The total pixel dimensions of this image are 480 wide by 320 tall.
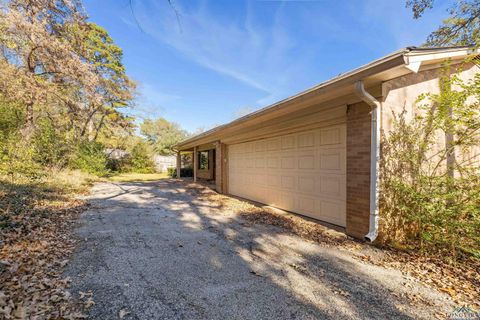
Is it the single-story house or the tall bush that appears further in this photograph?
the single-story house

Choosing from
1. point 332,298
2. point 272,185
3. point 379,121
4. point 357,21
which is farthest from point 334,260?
point 357,21

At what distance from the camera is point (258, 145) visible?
8.05 m

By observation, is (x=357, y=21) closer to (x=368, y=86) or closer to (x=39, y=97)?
(x=368, y=86)

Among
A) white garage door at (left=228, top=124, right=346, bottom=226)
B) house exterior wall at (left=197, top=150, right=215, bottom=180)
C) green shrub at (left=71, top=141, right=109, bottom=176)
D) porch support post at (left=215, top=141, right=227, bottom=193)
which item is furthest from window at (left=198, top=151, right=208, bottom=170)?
white garage door at (left=228, top=124, right=346, bottom=226)

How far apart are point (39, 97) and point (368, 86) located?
12.4 meters

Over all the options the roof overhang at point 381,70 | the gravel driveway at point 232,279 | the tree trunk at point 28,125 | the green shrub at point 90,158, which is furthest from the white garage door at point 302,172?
the green shrub at point 90,158

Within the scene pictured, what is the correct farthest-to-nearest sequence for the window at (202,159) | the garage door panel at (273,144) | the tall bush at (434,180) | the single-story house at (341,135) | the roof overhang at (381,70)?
1. the window at (202,159)
2. the garage door panel at (273,144)
3. the single-story house at (341,135)
4. the tall bush at (434,180)
5. the roof overhang at (381,70)

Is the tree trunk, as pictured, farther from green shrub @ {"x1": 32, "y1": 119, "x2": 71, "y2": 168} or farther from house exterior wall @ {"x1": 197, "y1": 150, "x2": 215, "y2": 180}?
house exterior wall @ {"x1": 197, "y1": 150, "x2": 215, "y2": 180}

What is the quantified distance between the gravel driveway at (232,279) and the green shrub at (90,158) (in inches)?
433

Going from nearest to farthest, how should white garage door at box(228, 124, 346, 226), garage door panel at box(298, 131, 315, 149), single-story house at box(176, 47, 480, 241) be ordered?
1. single-story house at box(176, 47, 480, 241)
2. white garage door at box(228, 124, 346, 226)
3. garage door panel at box(298, 131, 315, 149)

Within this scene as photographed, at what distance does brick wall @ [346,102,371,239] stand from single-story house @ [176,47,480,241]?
18mm

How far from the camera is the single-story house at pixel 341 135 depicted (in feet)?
12.3

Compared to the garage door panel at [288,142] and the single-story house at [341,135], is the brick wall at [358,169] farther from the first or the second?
the garage door panel at [288,142]

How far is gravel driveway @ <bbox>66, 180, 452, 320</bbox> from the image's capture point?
2.18 metres
